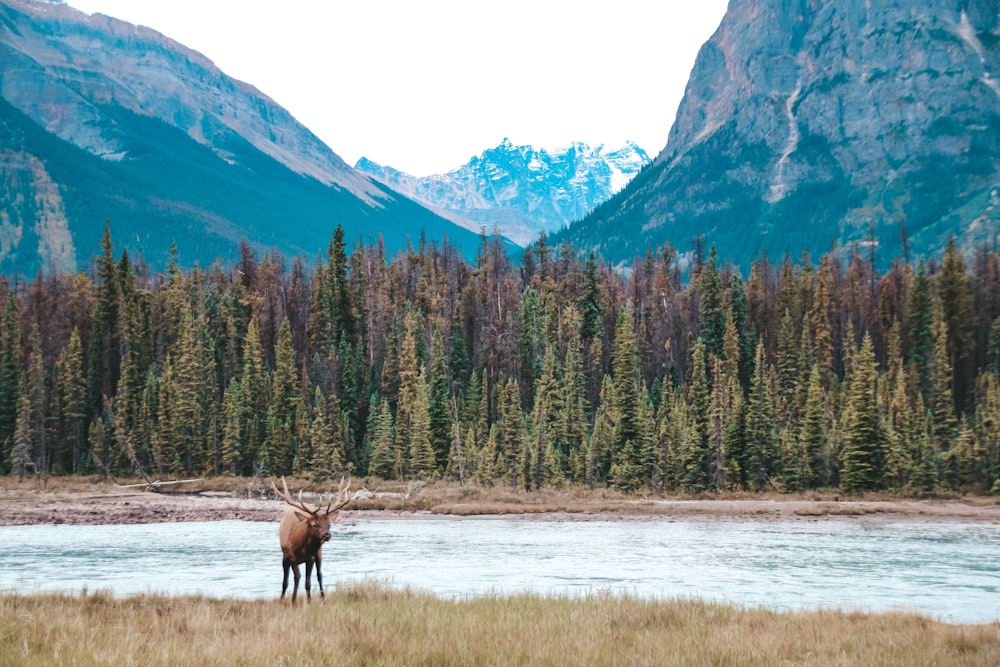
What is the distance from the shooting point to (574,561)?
125 ft

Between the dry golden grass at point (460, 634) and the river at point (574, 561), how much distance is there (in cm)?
352

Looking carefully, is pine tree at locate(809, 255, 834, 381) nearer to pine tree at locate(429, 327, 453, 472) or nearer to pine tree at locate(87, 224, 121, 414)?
pine tree at locate(429, 327, 453, 472)

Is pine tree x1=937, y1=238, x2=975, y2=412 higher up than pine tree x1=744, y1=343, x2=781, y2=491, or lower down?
higher up

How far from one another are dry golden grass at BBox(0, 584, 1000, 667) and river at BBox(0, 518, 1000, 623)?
3.52 metres

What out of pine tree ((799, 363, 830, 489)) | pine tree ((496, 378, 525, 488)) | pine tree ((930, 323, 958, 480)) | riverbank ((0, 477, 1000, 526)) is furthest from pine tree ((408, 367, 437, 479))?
pine tree ((930, 323, 958, 480))

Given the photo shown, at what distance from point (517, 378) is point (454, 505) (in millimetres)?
33748

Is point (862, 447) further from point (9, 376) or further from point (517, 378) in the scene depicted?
point (9, 376)

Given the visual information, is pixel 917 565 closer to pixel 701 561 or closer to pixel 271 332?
pixel 701 561

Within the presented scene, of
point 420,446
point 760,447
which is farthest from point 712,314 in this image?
point 420,446

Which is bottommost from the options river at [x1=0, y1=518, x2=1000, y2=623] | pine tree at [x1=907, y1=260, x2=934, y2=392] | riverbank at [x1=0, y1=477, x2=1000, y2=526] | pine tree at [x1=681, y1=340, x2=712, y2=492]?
river at [x1=0, y1=518, x2=1000, y2=623]

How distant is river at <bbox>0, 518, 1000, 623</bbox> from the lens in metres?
28.0

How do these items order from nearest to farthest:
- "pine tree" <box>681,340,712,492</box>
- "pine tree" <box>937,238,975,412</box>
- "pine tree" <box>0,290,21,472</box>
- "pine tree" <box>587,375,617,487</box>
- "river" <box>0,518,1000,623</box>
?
1. "river" <box>0,518,1000,623</box>
2. "pine tree" <box>681,340,712,492</box>
3. "pine tree" <box>587,375,617,487</box>
4. "pine tree" <box>0,290,21,472</box>
5. "pine tree" <box>937,238,975,412</box>

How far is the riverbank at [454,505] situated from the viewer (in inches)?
2501

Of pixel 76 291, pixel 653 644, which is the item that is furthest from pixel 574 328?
pixel 653 644
